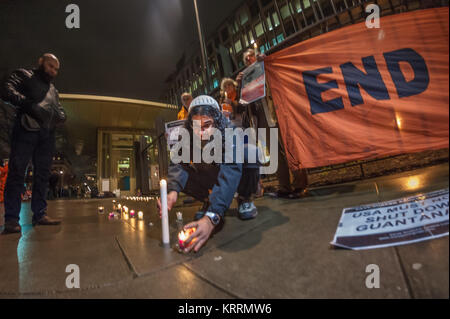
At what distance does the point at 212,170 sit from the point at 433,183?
1.92 m

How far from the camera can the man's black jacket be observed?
253 centimetres

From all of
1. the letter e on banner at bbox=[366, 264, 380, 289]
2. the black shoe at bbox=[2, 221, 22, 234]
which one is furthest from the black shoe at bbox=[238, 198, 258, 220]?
the black shoe at bbox=[2, 221, 22, 234]

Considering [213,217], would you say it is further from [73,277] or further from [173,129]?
[173,129]

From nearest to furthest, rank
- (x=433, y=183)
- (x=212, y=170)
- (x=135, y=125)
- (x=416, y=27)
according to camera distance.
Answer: (x=433, y=183), (x=416, y=27), (x=212, y=170), (x=135, y=125)

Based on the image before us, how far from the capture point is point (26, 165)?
8.55ft

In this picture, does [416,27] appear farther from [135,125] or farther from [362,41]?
[135,125]

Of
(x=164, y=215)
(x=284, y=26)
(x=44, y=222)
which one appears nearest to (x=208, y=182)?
(x=164, y=215)

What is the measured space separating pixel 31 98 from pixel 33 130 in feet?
1.41

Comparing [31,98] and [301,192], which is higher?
[31,98]

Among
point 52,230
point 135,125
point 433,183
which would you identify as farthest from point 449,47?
point 135,125

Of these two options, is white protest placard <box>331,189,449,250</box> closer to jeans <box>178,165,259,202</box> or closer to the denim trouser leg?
jeans <box>178,165,259,202</box>

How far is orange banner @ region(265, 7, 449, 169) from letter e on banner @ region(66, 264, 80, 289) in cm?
251

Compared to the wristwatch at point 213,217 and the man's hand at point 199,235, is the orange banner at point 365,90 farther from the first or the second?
the man's hand at point 199,235

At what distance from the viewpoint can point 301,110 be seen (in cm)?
285
